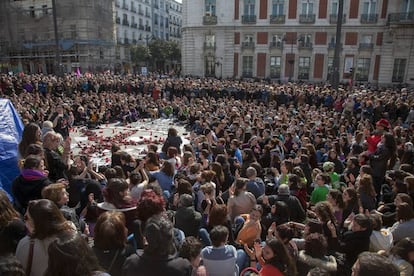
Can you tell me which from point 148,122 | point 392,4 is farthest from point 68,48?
point 392,4

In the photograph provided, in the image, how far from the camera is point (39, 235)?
302 cm

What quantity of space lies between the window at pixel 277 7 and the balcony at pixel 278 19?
0.37 meters

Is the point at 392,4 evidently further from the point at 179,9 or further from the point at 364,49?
the point at 179,9

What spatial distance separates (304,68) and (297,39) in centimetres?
350

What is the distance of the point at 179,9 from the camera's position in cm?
8200

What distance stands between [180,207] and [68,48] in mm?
43354

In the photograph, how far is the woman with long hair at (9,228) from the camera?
3139 millimetres

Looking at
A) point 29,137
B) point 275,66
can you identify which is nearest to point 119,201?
point 29,137

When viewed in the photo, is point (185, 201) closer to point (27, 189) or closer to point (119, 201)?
point (119, 201)

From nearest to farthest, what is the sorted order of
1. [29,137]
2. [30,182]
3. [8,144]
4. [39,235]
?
[39,235] < [30,182] < [29,137] < [8,144]

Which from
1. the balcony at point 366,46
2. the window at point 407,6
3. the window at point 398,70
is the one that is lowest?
the window at point 398,70

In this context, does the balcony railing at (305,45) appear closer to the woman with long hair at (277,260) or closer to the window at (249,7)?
the window at (249,7)

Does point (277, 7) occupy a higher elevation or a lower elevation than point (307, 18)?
higher

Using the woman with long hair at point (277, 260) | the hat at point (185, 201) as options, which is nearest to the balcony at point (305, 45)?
the hat at point (185, 201)
